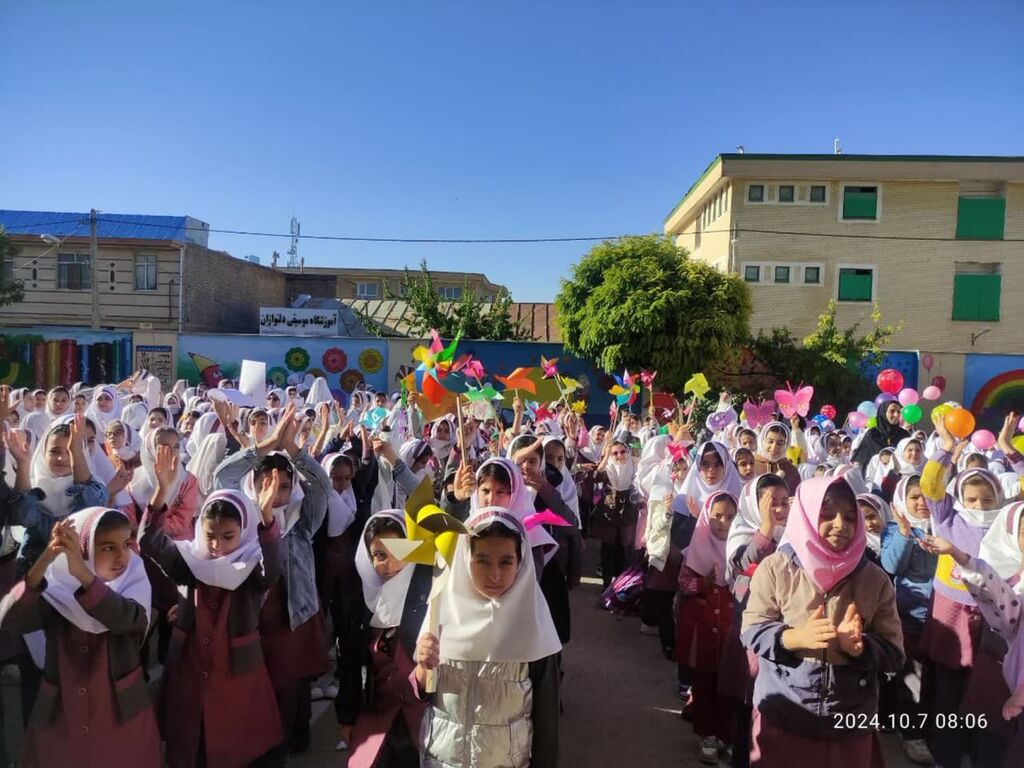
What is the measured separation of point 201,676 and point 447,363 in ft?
8.65

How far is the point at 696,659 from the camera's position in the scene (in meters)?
3.53

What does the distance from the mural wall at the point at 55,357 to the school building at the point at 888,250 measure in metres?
16.5

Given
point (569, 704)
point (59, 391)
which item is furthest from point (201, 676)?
point (59, 391)

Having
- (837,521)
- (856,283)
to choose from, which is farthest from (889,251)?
(837,521)

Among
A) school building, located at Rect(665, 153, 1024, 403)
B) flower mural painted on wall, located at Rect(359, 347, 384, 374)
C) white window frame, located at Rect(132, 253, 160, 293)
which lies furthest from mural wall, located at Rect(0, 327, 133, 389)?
school building, located at Rect(665, 153, 1024, 403)

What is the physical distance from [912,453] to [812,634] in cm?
442

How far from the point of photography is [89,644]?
7.98ft

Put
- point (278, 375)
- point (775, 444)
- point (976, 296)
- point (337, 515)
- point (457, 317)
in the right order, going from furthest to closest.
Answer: point (457, 317) < point (976, 296) < point (278, 375) < point (775, 444) < point (337, 515)

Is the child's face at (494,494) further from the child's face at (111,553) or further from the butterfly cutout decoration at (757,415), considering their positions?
the butterfly cutout decoration at (757,415)

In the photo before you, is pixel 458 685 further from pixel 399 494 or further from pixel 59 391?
pixel 59 391

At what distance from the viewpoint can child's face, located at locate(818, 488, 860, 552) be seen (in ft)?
7.63

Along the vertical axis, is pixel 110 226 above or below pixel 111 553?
above

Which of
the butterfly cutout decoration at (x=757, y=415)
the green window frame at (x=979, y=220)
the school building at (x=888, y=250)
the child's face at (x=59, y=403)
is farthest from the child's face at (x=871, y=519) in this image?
the green window frame at (x=979, y=220)

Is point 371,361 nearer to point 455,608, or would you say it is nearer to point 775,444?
point 775,444
